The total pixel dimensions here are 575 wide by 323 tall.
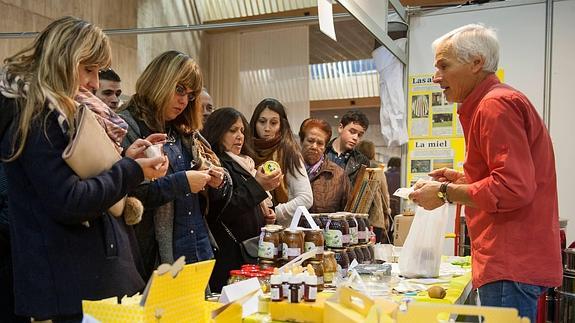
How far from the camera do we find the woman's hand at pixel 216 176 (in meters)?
2.23

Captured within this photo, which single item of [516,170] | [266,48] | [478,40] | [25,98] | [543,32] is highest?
[266,48]

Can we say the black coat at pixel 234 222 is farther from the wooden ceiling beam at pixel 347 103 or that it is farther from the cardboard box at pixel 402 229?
the wooden ceiling beam at pixel 347 103

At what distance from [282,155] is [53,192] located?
1895 mm

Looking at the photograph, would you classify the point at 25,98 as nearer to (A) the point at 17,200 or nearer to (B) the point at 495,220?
(A) the point at 17,200

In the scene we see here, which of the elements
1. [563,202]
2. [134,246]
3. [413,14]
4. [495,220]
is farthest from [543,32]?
[134,246]

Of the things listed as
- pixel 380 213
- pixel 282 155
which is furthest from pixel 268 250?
pixel 380 213

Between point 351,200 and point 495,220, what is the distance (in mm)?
1731

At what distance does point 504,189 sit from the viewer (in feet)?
5.42

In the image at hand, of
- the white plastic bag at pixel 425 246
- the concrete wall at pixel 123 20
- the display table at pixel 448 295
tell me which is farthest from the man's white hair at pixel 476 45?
Answer: the concrete wall at pixel 123 20

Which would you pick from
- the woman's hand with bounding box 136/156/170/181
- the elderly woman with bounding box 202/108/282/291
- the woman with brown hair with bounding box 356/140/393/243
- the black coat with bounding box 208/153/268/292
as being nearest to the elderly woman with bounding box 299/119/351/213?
the woman with brown hair with bounding box 356/140/393/243

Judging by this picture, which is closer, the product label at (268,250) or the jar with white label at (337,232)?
the product label at (268,250)

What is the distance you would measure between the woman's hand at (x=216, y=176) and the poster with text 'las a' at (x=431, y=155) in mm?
2148

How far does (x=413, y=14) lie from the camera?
4133mm

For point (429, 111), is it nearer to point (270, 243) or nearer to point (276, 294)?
point (270, 243)
